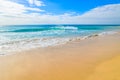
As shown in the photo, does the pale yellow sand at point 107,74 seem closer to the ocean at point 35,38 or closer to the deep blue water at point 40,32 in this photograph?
the ocean at point 35,38

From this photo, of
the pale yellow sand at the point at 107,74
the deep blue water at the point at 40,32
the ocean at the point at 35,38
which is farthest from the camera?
the deep blue water at the point at 40,32

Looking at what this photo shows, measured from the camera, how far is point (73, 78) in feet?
11.9

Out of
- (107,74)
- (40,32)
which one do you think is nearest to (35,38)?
(107,74)

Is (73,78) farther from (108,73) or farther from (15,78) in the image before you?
(15,78)

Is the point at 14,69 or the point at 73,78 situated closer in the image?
the point at 73,78

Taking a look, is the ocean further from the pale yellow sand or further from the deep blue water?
the pale yellow sand

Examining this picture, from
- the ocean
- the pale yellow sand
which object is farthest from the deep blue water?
the pale yellow sand

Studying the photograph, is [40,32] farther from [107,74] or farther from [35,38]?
[107,74]

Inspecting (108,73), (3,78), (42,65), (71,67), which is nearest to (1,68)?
(3,78)

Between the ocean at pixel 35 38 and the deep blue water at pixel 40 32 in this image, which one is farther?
the deep blue water at pixel 40 32

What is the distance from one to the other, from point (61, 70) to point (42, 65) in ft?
2.63

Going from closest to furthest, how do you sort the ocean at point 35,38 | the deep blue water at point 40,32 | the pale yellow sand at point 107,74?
the pale yellow sand at point 107,74 < the ocean at point 35,38 < the deep blue water at point 40,32

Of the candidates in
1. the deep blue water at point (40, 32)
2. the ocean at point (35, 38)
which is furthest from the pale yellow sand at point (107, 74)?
the deep blue water at point (40, 32)

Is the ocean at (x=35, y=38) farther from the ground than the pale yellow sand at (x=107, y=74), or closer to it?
closer to it
